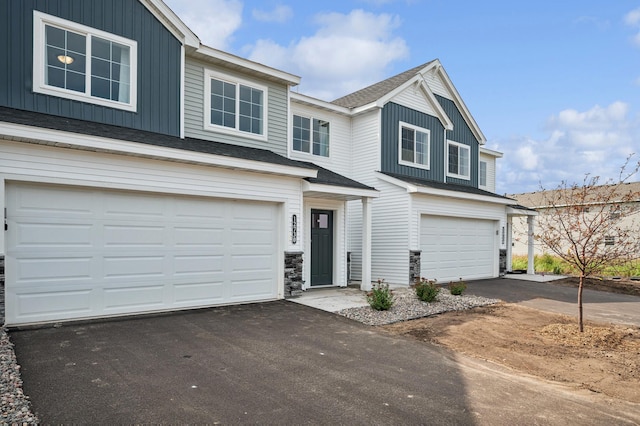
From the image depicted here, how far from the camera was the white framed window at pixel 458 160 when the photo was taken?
52.6 ft

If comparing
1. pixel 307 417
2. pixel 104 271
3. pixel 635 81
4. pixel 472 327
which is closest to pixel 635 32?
pixel 635 81

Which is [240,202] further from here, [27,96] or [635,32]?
[635,32]

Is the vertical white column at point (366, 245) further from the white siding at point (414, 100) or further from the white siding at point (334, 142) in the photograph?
the white siding at point (414, 100)

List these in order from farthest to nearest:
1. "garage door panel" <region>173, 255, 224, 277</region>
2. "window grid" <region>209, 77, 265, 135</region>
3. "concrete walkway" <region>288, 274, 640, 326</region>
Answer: "window grid" <region>209, 77, 265, 135</region> < "concrete walkway" <region>288, 274, 640, 326</region> < "garage door panel" <region>173, 255, 224, 277</region>

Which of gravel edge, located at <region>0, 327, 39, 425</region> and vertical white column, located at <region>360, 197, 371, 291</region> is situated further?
vertical white column, located at <region>360, 197, 371, 291</region>

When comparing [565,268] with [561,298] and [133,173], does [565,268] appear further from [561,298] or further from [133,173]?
[133,173]

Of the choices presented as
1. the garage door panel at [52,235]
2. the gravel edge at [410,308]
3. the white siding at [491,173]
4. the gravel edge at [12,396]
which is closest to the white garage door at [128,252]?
the garage door panel at [52,235]

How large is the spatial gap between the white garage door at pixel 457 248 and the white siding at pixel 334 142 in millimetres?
3478

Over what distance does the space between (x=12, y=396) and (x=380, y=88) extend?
13849 mm

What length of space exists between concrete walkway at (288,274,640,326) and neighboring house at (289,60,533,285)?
1401 millimetres

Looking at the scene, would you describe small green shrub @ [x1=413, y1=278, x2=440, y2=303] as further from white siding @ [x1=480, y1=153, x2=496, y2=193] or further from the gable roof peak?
white siding @ [x1=480, y1=153, x2=496, y2=193]

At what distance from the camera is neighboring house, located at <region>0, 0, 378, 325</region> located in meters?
6.39

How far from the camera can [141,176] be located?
7.34 m

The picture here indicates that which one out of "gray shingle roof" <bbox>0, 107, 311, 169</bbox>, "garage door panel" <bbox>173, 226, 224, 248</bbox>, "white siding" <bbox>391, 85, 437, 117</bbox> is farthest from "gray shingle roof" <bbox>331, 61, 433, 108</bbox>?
"garage door panel" <bbox>173, 226, 224, 248</bbox>
